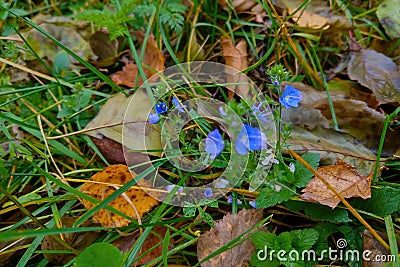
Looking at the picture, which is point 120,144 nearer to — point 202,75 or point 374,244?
point 202,75

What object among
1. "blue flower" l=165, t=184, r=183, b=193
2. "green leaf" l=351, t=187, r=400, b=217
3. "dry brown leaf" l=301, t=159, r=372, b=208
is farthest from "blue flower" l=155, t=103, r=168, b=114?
"green leaf" l=351, t=187, r=400, b=217

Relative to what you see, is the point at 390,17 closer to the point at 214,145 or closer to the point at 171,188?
the point at 214,145

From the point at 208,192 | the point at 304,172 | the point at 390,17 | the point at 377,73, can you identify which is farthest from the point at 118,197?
the point at 390,17

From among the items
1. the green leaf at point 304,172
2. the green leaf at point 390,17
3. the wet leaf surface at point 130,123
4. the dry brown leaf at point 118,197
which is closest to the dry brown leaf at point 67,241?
the dry brown leaf at point 118,197

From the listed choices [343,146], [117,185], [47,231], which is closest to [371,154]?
[343,146]

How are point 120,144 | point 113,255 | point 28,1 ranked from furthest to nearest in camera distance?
point 28,1 < point 120,144 < point 113,255

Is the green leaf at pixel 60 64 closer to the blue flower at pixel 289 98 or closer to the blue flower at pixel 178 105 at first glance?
the blue flower at pixel 178 105
